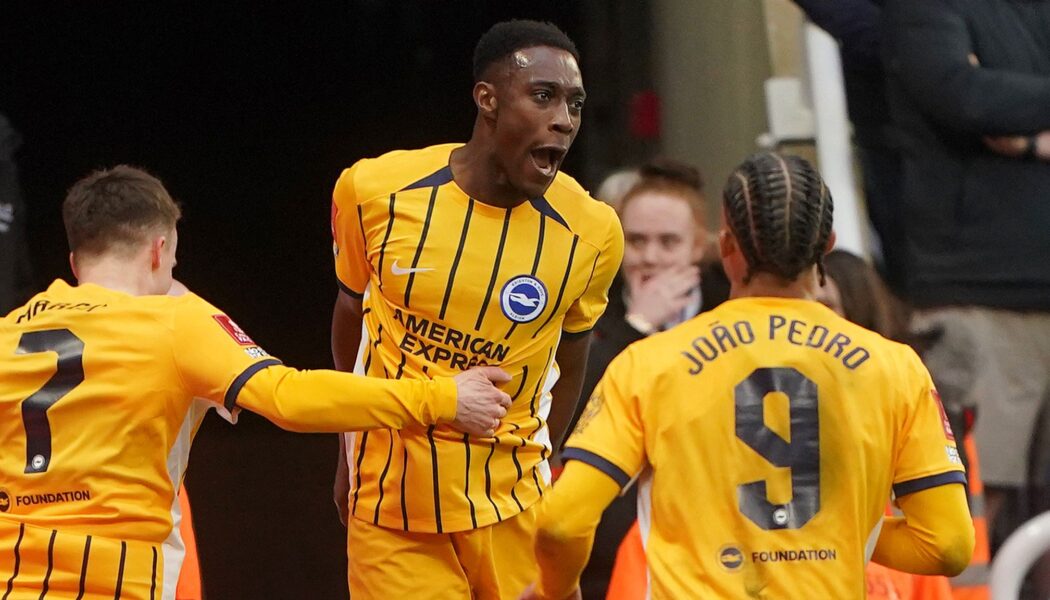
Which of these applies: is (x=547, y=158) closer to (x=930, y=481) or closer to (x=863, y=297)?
(x=930, y=481)

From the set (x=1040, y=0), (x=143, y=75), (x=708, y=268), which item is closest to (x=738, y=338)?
(x=708, y=268)

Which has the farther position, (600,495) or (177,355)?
(177,355)

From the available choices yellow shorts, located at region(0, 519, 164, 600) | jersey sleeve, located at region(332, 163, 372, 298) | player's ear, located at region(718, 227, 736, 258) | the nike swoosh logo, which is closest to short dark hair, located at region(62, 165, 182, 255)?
jersey sleeve, located at region(332, 163, 372, 298)

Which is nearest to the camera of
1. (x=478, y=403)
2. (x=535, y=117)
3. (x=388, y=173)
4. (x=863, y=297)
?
(x=478, y=403)

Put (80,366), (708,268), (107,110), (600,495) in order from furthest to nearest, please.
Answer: (107,110)
(708,268)
(80,366)
(600,495)

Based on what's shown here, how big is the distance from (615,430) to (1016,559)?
169cm

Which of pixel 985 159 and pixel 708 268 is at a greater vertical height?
pixel 985 159

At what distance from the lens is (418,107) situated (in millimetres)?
6605

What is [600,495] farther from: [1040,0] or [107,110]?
[107,110]

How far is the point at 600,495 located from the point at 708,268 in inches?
102

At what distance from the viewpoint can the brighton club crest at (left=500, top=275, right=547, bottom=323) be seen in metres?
3.71

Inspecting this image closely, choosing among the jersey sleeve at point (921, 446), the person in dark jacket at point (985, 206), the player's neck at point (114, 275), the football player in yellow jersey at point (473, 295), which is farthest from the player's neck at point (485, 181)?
the person in dark jacket at point (985, 206)

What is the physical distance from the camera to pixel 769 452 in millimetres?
3041

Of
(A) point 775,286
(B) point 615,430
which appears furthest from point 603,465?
(A) point 775,286
